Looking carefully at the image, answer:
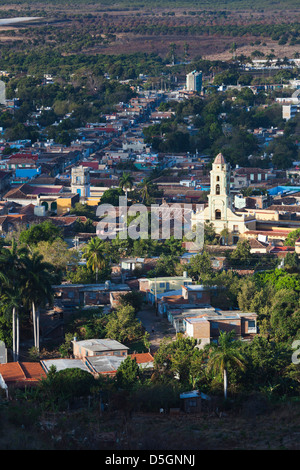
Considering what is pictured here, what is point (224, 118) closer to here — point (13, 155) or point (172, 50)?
point (13, 155)

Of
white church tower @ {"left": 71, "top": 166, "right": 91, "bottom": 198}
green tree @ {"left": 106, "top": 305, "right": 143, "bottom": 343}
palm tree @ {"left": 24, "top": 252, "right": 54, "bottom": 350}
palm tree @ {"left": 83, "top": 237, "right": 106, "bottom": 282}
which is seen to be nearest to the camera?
palm tree @ {"left": 24, "top": 252, "right": 54, "bottom": 350}

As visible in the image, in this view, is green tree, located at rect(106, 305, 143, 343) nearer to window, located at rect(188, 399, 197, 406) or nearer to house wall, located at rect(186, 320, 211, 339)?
house wall, located at rect(186, 320, 211, 339)

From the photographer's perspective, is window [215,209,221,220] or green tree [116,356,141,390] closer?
green tree [116,356,141,390]

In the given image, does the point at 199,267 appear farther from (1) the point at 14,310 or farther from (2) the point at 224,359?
(2) the point at 224,359

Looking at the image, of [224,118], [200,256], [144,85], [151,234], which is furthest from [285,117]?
[200,256]

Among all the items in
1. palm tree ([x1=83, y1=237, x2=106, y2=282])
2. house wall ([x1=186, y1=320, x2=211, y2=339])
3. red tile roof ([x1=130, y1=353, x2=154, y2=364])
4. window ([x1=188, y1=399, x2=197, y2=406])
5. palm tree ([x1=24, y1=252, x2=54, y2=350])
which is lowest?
red tile roof ([x1=130, y1=353, x2=154, y2=364])

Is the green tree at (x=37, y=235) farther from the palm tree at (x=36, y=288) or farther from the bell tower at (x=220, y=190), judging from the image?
the palm tree at (x=36, y=288)

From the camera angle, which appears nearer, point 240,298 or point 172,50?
point 240,298

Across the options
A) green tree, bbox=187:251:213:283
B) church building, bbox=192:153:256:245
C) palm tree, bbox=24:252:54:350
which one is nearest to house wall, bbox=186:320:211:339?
palm tree, bbox=24:252:54:350

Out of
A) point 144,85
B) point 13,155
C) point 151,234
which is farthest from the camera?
point 144,85
